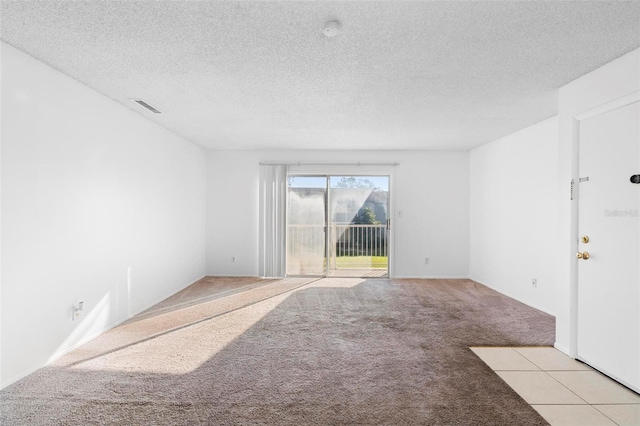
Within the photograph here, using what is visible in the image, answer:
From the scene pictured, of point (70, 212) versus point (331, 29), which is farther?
point (70, 212)

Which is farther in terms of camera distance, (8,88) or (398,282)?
(398,282)

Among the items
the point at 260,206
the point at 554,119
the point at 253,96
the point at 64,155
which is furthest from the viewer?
the point at 260,206

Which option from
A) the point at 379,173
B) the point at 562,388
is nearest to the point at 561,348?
the point at 562,388

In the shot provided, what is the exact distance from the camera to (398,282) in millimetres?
5965

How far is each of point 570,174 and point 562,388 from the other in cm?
173

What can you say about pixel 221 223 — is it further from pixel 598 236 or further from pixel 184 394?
pixel 598 236

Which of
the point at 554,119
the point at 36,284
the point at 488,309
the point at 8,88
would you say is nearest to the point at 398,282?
the point at 488,309

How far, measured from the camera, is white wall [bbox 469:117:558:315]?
14.0ft

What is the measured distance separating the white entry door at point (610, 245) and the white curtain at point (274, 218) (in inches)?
176

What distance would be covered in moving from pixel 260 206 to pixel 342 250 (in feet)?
5.88

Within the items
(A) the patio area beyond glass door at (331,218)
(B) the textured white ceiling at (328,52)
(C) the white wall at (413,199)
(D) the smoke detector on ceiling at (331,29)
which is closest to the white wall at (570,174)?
(B) the textured white ceiling at (328,52)

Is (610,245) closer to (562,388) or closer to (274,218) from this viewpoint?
(562,388)

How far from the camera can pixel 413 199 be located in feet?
21.0

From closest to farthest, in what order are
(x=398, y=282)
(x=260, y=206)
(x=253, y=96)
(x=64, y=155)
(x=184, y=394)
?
(x=184, y=394)
(x=64, y=155)
(x=253, y=96)
(x=398, y=282)
(x=260, y=206)
